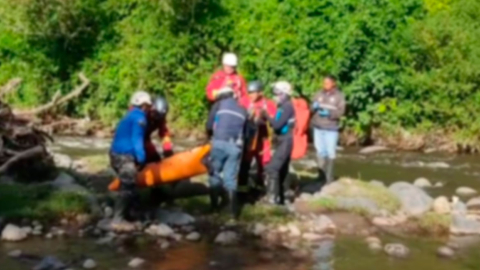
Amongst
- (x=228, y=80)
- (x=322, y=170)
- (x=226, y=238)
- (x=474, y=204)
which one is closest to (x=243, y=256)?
(x=226, y=238)

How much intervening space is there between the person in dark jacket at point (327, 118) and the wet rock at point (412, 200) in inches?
45.6

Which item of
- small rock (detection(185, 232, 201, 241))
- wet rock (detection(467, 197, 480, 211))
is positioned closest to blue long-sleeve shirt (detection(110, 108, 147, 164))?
small rock (detection(185, 232, 201, 241))

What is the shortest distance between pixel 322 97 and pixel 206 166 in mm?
2994

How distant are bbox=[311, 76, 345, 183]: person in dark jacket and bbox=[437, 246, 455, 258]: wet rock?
12.3 feet

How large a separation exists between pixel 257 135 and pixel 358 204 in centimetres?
181

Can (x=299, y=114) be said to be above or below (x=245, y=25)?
below

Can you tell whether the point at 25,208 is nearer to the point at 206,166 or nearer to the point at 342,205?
the point at 206,166

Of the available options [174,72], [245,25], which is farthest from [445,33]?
[174,72]

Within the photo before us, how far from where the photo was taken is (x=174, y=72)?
28.5 meters

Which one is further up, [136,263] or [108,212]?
[108,212]

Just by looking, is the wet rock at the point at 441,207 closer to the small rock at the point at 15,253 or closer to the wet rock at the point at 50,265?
the wet rock at the point at 50,265

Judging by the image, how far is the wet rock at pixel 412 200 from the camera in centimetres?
1568

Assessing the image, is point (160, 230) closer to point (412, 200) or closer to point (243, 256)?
point (243, 256)

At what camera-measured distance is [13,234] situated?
42.1 feet
